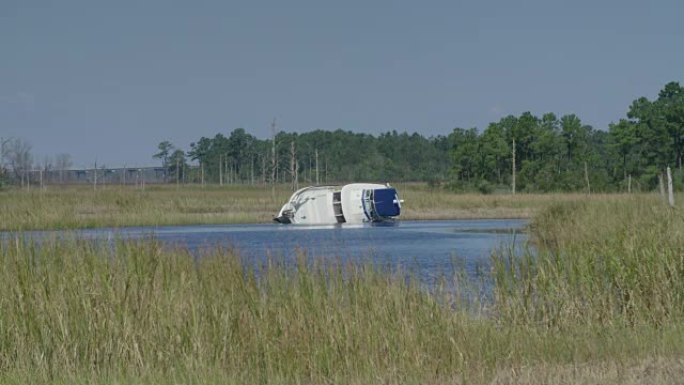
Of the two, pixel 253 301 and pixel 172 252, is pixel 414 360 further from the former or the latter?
pixel 172 252

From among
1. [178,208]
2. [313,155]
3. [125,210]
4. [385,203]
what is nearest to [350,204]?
[385,203]

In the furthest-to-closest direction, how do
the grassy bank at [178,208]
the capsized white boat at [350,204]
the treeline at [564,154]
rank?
the treeline at [564,154], the capsized white boat at [350,204], the grassy bank at [178,208]

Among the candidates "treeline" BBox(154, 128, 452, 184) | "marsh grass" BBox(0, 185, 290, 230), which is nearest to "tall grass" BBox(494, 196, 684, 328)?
"marsh grass" BBox(0, 185, 290, 230)

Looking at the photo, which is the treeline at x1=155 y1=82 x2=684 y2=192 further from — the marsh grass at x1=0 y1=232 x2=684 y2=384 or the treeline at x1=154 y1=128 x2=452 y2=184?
the marsh grass at x1=0 y1=232 x2=684 y2=384

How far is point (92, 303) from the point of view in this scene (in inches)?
371

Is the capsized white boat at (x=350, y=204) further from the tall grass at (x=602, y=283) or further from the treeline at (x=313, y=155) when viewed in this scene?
the treeline at (x=313, y=155)

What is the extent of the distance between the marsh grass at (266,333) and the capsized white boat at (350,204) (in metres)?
30.4

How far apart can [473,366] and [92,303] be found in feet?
11.6

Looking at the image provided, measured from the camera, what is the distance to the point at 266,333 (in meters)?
9.08

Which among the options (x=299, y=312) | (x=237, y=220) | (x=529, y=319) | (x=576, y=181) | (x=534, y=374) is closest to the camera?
(x=534, y=374)

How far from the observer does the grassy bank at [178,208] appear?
32.3 metres

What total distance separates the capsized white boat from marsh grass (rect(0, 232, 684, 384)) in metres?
30.4

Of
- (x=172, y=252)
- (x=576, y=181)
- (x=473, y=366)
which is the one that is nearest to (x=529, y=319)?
(x=473, y=366)

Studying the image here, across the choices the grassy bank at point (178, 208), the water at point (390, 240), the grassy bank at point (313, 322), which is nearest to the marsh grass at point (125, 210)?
the grassy bank at point (178, 208)
